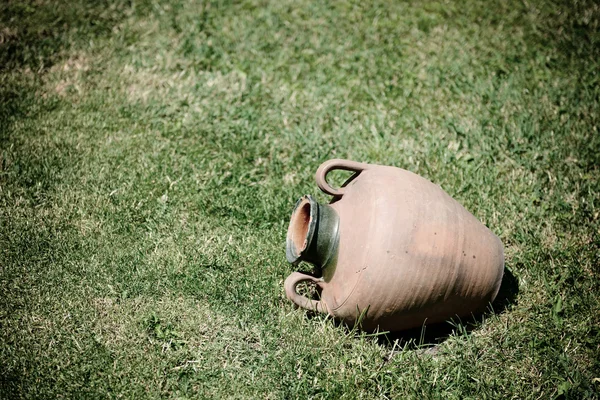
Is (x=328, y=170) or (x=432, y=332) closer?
(x=328, y=170)

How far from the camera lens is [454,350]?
276 centimetres

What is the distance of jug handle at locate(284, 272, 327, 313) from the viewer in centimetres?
262

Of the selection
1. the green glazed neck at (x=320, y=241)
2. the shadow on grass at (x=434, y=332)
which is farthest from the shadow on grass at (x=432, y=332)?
the green glazed neck at (x=320, y=241)

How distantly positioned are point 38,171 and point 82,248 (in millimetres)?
772

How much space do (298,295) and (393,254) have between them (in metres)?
0.53

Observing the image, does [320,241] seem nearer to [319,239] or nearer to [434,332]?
[319,239]

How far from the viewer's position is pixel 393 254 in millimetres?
2426

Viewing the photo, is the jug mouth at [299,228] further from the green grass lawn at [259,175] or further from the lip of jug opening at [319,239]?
the green grass lawn at [259,175]

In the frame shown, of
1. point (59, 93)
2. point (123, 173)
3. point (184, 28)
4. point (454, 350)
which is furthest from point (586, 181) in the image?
point (59, 93)

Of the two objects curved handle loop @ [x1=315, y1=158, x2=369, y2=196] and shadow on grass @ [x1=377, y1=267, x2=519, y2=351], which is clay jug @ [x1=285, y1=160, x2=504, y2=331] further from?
shadow on grass @ [x1=377, y1=267, x2=519, y2=351]

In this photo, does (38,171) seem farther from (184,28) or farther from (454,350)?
(454,350)

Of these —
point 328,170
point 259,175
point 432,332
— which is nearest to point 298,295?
point 328,170

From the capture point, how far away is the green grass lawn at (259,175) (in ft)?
8.66

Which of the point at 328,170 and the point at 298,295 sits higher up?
the point at 328,170
